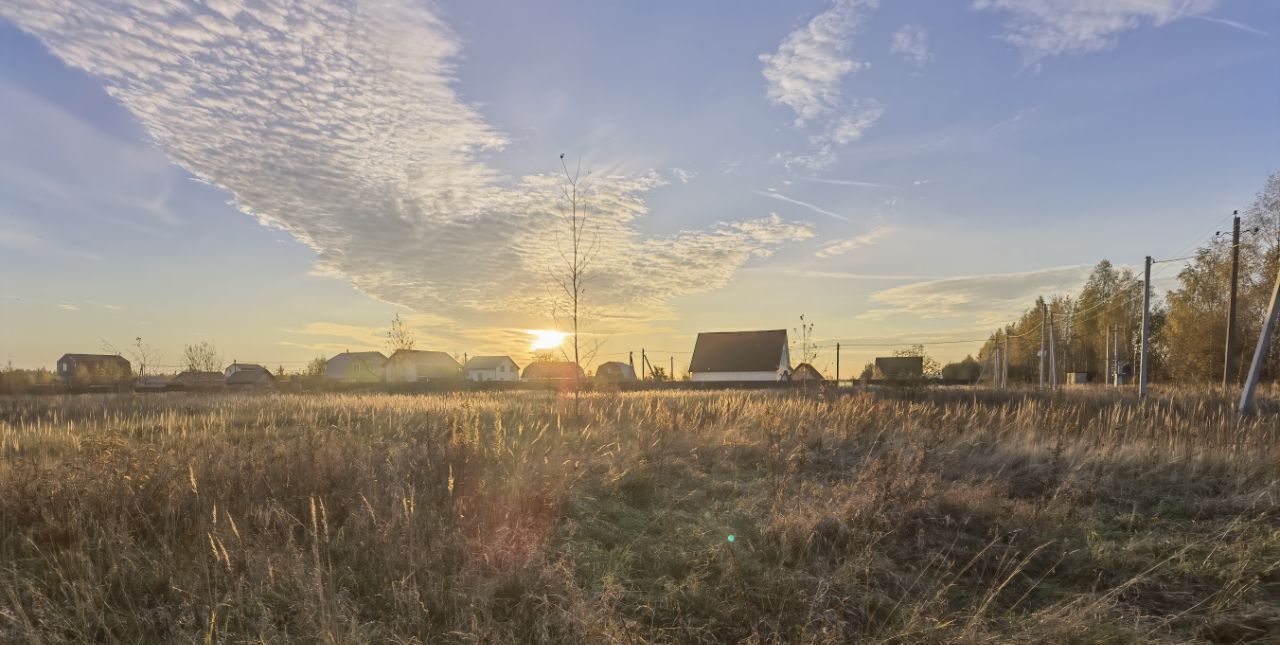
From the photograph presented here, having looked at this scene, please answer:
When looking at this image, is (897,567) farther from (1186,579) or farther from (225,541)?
(225,541)

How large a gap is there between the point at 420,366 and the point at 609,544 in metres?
76.4

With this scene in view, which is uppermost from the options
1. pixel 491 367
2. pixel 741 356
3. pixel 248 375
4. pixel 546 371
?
pixel 741 356

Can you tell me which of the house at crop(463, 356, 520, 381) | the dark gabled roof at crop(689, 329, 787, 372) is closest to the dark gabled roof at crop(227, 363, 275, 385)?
the house at crop(463, 356, 520, 381)

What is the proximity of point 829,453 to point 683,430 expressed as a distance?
7.26 feet

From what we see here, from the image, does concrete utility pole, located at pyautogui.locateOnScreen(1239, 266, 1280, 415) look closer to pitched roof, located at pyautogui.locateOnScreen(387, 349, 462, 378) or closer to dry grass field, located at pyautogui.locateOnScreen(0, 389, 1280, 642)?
dry grass field, located at pyautogui.locateOnScreen(0, 389, 1280, 642)

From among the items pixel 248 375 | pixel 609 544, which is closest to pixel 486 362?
pixel 248 375

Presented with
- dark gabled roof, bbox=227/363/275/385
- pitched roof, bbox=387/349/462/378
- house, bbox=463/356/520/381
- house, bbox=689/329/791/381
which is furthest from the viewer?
house, bbox=463/356/520/381

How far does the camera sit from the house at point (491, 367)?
87.3 m

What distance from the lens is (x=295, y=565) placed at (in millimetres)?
3826

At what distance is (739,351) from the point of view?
5162cm

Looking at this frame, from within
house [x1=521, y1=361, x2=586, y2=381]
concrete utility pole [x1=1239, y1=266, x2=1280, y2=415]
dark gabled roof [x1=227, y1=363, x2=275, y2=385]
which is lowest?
dark gabled roof [x1=227, y1=363, x2=275, y2=385]

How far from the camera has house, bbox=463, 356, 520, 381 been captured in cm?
8732

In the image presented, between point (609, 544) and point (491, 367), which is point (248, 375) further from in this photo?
point (609, 544)

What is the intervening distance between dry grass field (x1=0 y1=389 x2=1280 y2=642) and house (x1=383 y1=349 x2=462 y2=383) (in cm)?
6168
